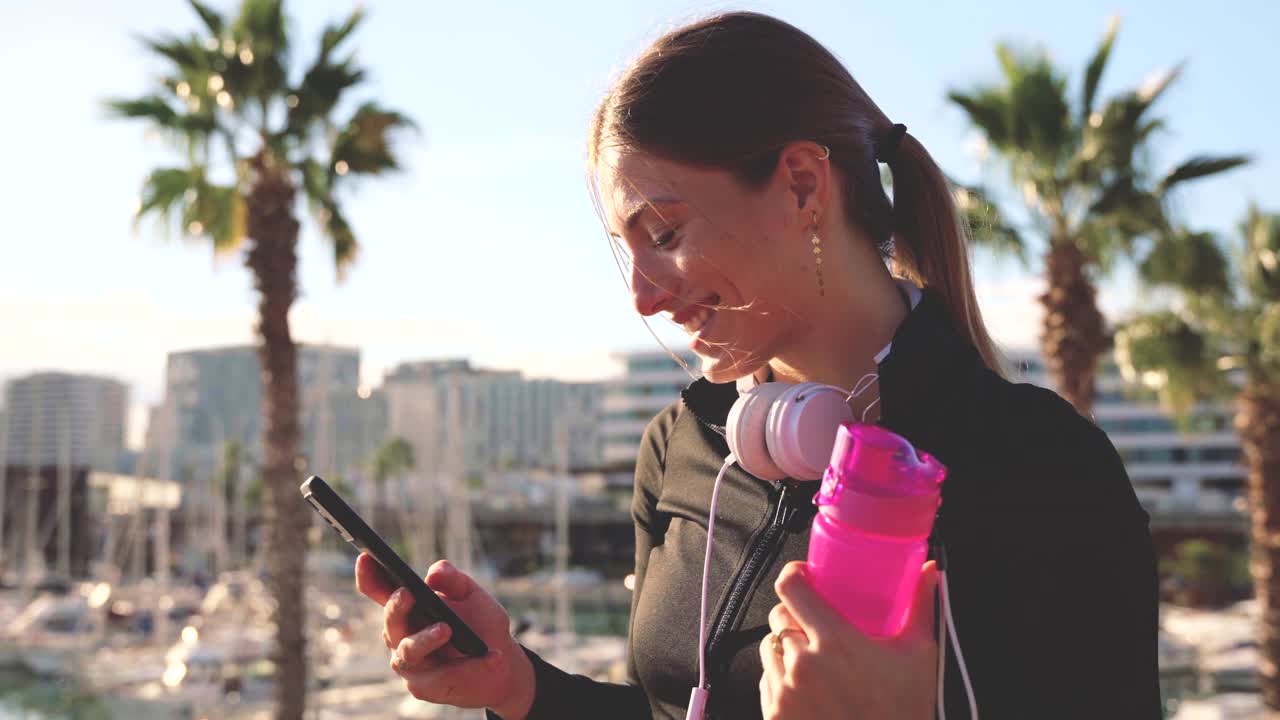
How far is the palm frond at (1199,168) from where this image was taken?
1013cm

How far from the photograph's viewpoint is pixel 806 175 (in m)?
1.28

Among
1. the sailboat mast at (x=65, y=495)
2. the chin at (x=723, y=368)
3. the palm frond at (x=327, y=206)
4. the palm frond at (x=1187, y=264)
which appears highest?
the palm frond at (x=327, y=206)

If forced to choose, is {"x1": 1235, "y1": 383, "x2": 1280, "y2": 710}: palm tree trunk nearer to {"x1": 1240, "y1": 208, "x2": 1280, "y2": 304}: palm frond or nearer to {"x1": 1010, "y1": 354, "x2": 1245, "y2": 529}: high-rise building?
{"x1": 1240, "y1": 208, "x2": 1280, "y2": 304}: palm frond

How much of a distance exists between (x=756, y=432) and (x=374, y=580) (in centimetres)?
51

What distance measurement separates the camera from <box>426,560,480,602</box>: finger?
147 cm

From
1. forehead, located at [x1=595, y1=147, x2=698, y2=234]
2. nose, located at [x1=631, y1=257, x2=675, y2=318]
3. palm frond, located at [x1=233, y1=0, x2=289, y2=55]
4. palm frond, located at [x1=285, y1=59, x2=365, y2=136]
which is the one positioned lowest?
nose, located at [x1=631, y1=257, x2=675, y2=318]

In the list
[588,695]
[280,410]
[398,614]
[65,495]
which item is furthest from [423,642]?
[65,495]

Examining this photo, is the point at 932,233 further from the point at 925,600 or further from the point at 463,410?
the point at 463,410

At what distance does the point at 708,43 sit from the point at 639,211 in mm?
206

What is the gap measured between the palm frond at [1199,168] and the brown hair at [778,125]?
993 cm

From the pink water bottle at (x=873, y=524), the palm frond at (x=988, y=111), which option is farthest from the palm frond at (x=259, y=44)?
the pink water bottle at (x=873, y=524)

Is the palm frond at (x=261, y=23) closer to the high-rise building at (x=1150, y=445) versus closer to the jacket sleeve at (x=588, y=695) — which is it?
the jacket sleeve at (x=588, y=695)

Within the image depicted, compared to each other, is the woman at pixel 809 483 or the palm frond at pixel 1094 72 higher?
the palm frond at pixel 1094 72

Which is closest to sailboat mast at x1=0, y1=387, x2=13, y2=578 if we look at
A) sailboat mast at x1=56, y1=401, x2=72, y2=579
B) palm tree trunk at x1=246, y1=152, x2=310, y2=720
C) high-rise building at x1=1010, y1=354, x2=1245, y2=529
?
sailboat mast at x1=56, y1=401, x2=72, y2=579
